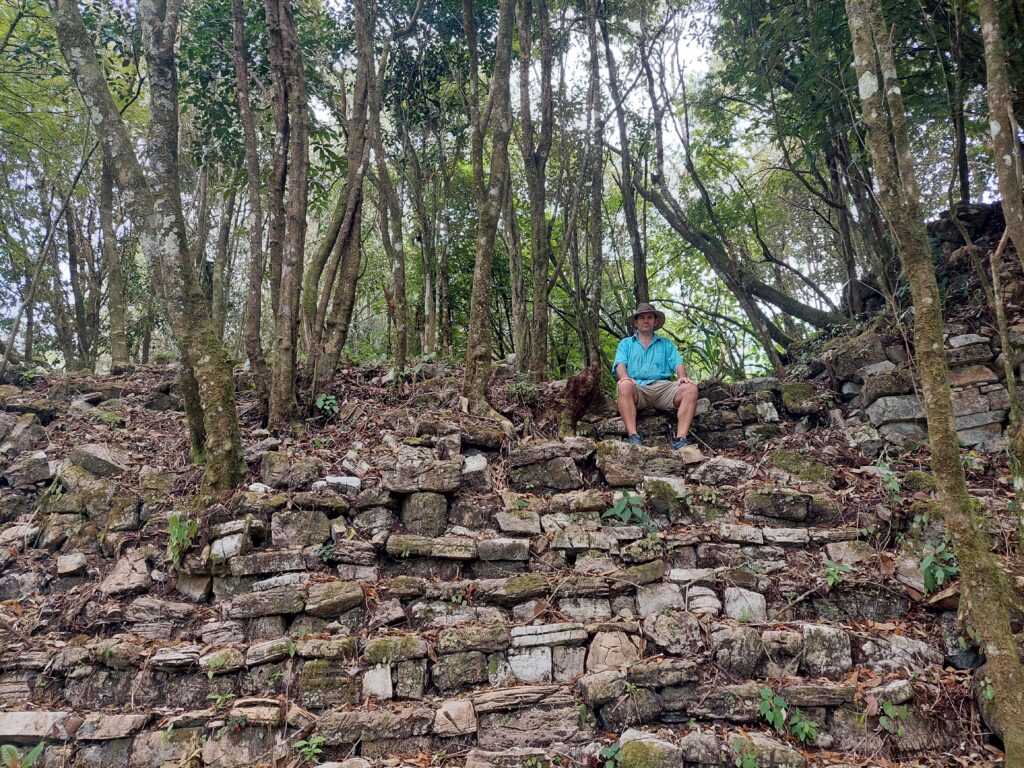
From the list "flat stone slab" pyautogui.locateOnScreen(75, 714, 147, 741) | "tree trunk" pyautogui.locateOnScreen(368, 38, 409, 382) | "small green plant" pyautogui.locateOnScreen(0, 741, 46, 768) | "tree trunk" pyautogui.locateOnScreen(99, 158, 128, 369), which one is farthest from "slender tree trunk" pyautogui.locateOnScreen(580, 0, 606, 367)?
"tree trunk" pyautogui.locateOnScreen(99, 158, 128, 369)

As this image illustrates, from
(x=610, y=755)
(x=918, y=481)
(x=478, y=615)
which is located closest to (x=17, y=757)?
(x=478, y=615)

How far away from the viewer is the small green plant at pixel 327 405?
652cm

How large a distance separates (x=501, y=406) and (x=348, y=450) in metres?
1.72

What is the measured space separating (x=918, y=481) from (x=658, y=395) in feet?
7.89

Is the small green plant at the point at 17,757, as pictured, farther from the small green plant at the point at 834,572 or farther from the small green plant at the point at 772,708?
the small green plant at the point at 834,572

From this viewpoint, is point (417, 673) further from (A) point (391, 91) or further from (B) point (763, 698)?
(A) point (391, 91)

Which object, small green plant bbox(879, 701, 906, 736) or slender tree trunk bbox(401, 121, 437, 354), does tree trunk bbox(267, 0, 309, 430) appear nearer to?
slender tree trunk bbox(401, 121, 437, 354)

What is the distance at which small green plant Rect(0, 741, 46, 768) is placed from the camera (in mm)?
3710

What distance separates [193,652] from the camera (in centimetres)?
419

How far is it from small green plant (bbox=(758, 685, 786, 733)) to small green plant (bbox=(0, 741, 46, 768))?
4625 mm

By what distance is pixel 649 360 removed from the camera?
6.60 metres

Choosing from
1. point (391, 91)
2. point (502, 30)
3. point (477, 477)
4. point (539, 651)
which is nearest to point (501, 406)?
point (477, 477)

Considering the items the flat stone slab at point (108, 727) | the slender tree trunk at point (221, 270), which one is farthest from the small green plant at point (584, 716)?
the slender tree trunk at point (221, 270)

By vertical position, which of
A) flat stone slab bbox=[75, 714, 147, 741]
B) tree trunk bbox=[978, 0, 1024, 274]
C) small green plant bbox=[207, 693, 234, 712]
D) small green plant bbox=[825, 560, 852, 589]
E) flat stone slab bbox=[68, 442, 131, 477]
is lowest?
flat stone slab bbox=[75, 714, 147, 741]
